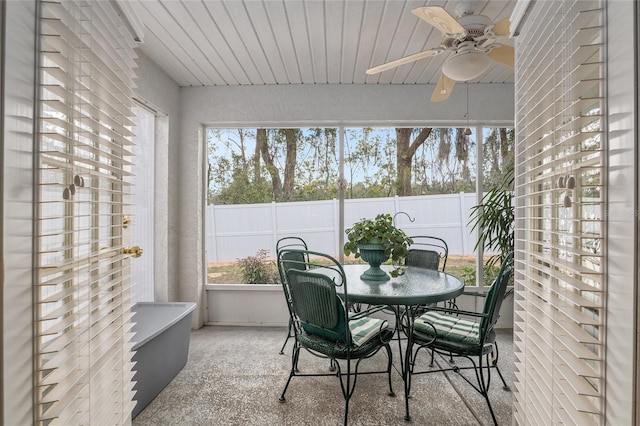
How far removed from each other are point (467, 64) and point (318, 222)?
2026 millimetres

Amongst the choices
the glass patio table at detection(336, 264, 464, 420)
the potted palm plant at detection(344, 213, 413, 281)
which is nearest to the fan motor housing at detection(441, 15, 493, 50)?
the potted palm plant at detection(344, 213, 413, 281)

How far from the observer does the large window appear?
11.0ft

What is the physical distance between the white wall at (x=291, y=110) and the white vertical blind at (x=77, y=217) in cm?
217

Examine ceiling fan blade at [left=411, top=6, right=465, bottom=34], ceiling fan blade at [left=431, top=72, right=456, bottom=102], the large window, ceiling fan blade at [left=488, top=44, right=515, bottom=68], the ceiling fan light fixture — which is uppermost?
ceiling fan blade at [left=411, top=6, right=465, bottom=34]

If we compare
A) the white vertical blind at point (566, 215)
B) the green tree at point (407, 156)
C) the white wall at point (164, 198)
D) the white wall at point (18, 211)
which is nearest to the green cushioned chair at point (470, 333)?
the white vertical blind at point (566, 215)

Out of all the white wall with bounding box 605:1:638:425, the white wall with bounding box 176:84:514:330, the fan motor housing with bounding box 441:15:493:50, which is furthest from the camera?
the white wall with bounding box 176:84:514:330

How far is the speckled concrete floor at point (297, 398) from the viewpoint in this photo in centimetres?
184

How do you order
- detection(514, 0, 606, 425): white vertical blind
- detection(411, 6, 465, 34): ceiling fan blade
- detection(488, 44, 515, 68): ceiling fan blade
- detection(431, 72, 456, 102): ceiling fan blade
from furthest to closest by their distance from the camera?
detection(431, 72, 456, 102): ceiling fan blade → detection(488, 44, 515, 68): ceiling fan blade → detection(411, 6, 465, 34): ceiling fan blade → detection(514, 0, 606, 425): white vertical blind

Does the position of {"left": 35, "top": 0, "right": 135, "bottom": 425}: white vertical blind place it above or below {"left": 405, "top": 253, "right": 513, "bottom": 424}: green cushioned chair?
above

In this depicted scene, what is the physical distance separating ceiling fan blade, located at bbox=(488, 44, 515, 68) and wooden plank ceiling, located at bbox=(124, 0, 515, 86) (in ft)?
1.00

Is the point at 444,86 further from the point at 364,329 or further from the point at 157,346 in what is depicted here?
the point at 157,346

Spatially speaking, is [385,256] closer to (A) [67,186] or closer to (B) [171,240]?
(A) [67,186]

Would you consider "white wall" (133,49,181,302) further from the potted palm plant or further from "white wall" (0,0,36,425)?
"white wall" (0,0,36,425)

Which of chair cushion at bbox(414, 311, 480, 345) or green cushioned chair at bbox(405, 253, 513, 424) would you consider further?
chair cushion at bbox(414, 311, 480, 345)
